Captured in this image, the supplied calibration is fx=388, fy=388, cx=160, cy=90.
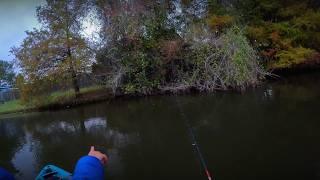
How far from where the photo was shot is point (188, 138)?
738 centimetres

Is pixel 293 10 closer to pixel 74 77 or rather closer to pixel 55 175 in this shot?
pixel 74 77

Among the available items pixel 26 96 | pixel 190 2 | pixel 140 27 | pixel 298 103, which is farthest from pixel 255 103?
pixel 26 96

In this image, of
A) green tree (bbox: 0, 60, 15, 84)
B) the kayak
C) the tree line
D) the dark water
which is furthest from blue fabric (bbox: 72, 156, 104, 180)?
green tree (bbox: 0, 60, 15, 84)

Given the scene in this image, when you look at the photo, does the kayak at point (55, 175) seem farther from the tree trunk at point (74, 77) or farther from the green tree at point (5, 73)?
the green tree at point (5, 73)

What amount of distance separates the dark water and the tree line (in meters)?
2.92

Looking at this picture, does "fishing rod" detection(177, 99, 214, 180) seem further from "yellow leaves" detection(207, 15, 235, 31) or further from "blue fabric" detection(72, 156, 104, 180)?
"yellow leaves" detection(207, 15, 235, 31)

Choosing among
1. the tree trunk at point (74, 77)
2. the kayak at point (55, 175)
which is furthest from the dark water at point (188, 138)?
the tree trunk at point (74, 77)

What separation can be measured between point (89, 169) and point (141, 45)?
47.1 feet

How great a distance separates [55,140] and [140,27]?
824 cm

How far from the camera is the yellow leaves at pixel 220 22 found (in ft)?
53.5

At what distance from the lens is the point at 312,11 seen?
17.5 meters

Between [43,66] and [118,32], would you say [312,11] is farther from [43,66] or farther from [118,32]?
[43,66]

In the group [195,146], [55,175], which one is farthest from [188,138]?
[55,175]

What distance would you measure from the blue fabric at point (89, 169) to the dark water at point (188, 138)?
318 centimetres
